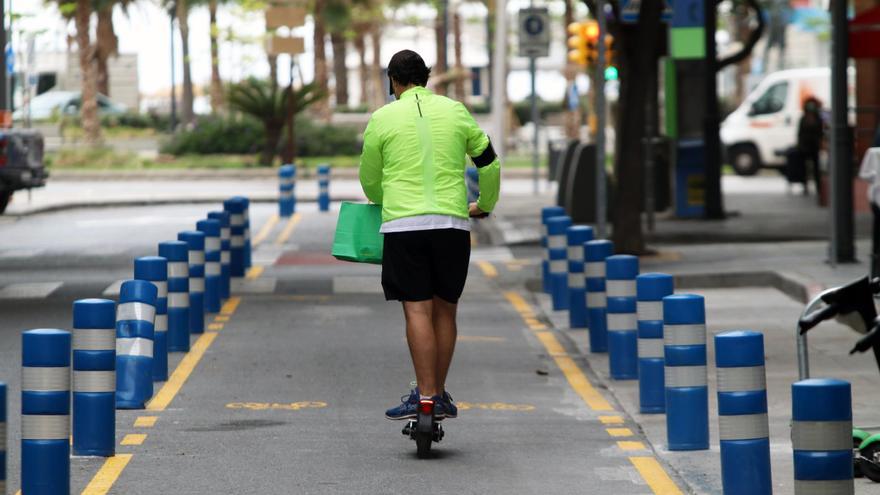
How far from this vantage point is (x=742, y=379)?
25.5ft

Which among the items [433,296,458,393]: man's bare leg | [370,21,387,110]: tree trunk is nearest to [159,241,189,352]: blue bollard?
[433,296,458,393]: man's bare leg

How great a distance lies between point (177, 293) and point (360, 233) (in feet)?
13.1

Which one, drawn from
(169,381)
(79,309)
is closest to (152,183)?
(169,381)

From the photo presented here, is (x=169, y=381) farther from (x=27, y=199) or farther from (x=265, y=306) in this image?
(x=27, y=199)

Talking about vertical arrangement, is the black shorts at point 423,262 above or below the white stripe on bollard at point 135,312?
above

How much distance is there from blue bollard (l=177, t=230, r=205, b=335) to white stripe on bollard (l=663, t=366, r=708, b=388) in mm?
6007

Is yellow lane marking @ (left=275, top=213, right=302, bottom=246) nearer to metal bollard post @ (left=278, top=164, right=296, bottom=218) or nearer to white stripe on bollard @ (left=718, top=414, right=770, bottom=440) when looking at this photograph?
metal bollard post @ (left=278, top=164, right=296, bottom=218)

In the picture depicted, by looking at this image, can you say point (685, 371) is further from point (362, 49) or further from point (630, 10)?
point (362, 49)

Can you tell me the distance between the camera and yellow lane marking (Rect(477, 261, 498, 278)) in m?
20.2

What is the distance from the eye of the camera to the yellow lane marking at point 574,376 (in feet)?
37.3

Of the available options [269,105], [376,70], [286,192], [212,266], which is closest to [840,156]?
[212,266]

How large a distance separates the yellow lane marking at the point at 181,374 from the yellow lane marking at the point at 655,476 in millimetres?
3039

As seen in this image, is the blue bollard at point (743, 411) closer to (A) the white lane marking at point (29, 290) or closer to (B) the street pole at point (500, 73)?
(A) the white lane marking at point (29, 290)

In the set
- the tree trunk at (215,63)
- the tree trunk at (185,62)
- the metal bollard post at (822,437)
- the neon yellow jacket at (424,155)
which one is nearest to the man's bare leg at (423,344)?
the neon yellow jacket at (424,155)
